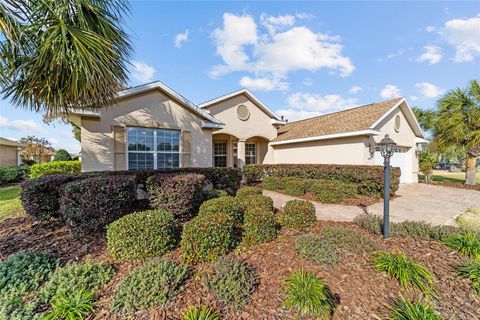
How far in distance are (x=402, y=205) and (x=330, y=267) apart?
24.0 feet

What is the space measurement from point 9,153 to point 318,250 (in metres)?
34.0

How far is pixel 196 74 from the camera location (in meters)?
13.0

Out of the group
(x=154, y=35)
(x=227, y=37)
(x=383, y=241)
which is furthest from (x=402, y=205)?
(x=154, y=35)

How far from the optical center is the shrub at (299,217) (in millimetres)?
4887

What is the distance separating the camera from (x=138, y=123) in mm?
8766

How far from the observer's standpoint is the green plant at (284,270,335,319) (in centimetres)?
253

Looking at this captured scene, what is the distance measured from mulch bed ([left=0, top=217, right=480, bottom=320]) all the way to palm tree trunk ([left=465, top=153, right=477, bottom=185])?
14728 millimetres

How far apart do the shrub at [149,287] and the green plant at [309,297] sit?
61.5 inches

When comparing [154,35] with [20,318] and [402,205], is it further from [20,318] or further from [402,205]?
[402,205]

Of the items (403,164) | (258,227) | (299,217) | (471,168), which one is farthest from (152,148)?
(471,168)

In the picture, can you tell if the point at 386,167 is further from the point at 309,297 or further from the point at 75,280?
the point at 75,280

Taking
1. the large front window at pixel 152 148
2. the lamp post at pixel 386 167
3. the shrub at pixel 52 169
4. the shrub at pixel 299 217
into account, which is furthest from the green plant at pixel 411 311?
the shrub at pixel 52 169

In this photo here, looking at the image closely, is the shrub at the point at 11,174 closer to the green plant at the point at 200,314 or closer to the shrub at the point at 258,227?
the shrub at the point at 258,227

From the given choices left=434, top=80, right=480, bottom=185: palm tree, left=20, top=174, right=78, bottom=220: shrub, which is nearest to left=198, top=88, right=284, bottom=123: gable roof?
left=20, top=174, right=78, bottom=220: shrub
